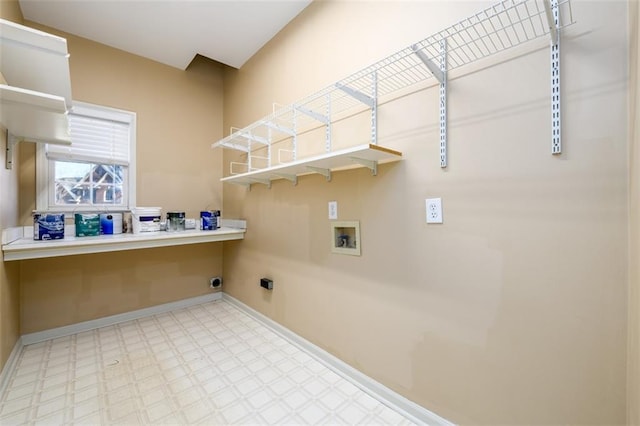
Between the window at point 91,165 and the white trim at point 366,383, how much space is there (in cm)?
196

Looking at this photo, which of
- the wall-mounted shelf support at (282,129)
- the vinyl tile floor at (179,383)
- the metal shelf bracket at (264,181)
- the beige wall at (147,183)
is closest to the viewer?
the vinyl tile floor at (179,383)

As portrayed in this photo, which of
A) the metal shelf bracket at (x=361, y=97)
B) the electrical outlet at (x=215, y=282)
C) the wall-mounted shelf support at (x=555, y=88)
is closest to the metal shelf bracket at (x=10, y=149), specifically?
the electrical outlet at (x=215, y=282)

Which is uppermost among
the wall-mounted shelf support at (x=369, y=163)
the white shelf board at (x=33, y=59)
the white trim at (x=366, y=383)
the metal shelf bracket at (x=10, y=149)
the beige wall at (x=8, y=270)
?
the white shelf board at (x=33, y=59)

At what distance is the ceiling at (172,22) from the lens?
206 cm

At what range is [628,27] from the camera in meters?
0.87

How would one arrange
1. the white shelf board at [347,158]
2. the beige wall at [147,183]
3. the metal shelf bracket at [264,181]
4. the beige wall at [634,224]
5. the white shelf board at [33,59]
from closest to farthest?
the beige wall at [634,224]
the white shelf board at [33,59]
the white shelf board at [347,158]
the beige wall at [147,183]
the metal shelf bracket at [264,181]

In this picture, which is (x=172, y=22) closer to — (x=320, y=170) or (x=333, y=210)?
(x=320, y=170)

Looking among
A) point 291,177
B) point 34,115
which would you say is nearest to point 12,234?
point 34,115

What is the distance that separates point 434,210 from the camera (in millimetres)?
1315

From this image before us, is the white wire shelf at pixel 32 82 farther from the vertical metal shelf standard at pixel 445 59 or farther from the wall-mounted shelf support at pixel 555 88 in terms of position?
the wall-mounted shelf support at pixel 555 88

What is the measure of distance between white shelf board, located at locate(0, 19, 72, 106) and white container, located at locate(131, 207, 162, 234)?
0.98 meters

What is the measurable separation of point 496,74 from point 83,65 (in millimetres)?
3228

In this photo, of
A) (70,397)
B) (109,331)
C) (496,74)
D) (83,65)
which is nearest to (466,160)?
(496,74)

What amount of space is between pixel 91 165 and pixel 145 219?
0.79 m
